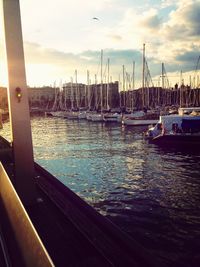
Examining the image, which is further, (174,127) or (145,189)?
(174,127)

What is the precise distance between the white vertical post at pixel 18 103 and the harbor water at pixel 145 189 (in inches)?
219

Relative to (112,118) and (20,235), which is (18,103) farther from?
(112,118)

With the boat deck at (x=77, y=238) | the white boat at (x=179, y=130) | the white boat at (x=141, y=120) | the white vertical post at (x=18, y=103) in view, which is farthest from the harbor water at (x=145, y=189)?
the white boat at (x=141, y=120)

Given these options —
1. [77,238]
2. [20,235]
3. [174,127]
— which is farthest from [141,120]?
[20,235]

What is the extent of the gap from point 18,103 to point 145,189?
1258 cm

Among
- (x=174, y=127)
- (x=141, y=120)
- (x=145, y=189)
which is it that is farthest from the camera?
(x=141, y=120)

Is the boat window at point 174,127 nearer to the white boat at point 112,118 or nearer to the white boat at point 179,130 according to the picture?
the white boat at point 179,130

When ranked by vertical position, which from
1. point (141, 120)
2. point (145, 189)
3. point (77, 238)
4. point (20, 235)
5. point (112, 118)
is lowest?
point (145, 189)

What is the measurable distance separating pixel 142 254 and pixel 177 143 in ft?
103

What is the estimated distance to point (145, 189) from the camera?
56.4 feet

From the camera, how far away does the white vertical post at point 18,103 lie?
5.58m

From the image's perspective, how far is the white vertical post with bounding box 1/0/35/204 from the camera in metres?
5.58

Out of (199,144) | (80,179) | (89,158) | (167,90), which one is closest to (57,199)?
(80,179)

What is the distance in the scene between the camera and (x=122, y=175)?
→ 20859 mm
